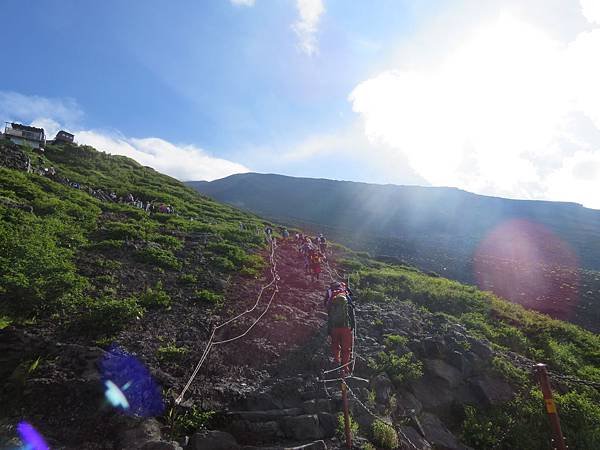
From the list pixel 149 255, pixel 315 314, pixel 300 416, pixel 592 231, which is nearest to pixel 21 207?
pixel 149 255

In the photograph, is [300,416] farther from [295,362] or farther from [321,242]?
[321,242]

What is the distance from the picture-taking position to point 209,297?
13289 millimetres

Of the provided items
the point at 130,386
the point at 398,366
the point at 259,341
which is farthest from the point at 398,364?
the point at 130,386

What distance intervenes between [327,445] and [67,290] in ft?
28.0

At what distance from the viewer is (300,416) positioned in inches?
299

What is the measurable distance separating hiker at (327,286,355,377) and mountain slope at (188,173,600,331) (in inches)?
1041

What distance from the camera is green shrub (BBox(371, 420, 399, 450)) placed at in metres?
7.63

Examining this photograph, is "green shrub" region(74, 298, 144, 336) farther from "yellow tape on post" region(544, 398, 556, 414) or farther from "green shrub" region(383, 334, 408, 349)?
"yellow tape on post" region(544, 398, 556, 414)

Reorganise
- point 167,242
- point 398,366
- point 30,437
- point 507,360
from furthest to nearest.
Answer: point 167,242
point 507,360
point 398,366
point 30,437

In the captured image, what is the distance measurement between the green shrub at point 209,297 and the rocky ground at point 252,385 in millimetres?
420

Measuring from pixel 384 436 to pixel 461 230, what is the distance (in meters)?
101

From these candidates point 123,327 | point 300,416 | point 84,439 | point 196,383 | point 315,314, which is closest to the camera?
point 84,439

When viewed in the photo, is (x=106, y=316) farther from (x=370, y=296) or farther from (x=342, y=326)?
(x=370, y=296)

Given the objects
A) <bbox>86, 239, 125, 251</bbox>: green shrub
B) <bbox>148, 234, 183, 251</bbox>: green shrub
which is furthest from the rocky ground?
<bbox>148, 234, 183, 251</bbox>: green shrub
